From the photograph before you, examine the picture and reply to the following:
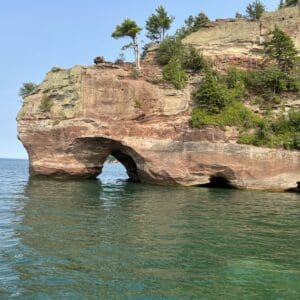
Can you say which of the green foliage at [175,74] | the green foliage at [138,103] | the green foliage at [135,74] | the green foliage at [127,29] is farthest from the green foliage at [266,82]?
the green foliage at [127,29]

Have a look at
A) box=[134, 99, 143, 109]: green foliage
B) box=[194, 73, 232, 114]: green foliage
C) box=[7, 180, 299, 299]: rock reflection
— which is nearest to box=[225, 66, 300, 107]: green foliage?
box=[194, 73, 232, 114]: green foliage

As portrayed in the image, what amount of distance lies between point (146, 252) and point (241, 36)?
32.3 metres

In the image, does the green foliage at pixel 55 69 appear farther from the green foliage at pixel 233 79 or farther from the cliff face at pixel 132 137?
the green foliage at pixel 233 79

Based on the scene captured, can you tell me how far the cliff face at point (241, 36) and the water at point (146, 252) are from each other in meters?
21.9

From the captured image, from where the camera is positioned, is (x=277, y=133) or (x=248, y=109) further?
(x=248, y=109)

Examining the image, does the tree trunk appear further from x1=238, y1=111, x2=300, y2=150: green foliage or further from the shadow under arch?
x1=238, y1=111, x2=300, y2=150: green foliage

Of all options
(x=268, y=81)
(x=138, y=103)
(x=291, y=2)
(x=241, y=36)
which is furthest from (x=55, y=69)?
(x=291, y=2)

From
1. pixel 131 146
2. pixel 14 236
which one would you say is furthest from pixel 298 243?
pixel 131 146

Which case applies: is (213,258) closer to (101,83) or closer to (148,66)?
(101,83)

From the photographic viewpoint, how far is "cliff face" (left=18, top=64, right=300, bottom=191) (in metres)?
27.2

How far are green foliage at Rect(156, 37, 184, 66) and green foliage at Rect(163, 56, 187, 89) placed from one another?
1.51 meters

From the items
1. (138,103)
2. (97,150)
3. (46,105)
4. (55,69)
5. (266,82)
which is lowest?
(97,150)

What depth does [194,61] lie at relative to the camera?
3444 centimetres

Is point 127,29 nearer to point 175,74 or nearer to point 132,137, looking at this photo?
point 175,74
